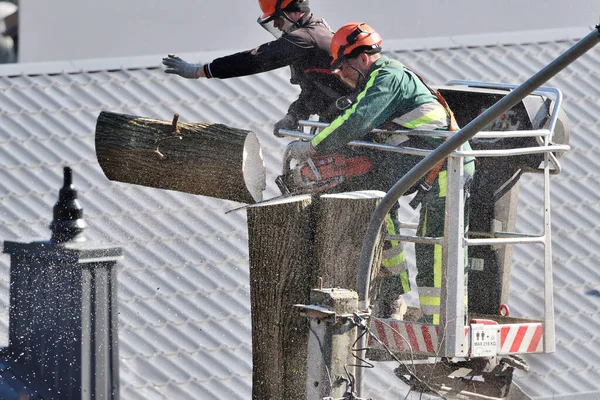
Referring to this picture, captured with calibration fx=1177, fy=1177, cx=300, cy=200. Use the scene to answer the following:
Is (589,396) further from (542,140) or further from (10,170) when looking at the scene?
(10,170)

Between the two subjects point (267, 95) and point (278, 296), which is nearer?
point (278, 296)

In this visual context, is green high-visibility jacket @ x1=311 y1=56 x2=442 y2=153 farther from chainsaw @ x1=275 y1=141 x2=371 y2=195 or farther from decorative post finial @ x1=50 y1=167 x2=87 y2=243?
decorative post finial @ x1=50 y1=167 x2=87 y2=243

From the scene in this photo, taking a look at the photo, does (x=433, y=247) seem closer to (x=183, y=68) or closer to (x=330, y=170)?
(x=330, y=170)

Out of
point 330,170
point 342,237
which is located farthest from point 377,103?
point 342,237

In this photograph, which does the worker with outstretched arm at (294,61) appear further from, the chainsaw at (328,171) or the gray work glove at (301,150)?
the chainsaw at (328,171)

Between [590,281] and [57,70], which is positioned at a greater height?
[57,70]

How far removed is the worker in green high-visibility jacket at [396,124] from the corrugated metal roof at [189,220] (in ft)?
7.82

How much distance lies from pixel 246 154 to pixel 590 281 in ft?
12.2

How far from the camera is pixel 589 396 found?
7707mm

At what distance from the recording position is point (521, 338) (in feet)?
16.1

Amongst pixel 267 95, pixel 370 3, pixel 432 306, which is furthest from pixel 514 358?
pixel 370 3

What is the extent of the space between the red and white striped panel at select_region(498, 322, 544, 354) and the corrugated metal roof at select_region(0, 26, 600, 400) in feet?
7.88

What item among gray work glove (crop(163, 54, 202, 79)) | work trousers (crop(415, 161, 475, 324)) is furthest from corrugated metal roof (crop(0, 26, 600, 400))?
work trousers (crop(415, 161, 475, 324))

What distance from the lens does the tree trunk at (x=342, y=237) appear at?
4004 millimetres
